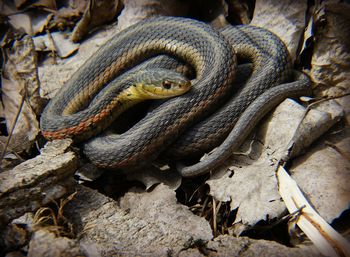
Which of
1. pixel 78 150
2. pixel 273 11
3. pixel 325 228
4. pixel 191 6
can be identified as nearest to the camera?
pixel 325 228

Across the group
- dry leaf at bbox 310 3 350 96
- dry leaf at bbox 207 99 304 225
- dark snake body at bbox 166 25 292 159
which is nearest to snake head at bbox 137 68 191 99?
Result: dark snake body at bbox 166 25 292 159

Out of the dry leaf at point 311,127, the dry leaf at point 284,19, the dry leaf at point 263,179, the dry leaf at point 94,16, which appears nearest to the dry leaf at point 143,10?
the dry leaf at point 94,16

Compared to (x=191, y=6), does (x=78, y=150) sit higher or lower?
lower

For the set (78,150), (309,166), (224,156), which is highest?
(309,166)

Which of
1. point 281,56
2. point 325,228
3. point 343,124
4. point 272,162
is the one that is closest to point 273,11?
point 281,56

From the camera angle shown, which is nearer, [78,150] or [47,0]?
[78,150]

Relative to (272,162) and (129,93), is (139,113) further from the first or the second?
(272,162)
